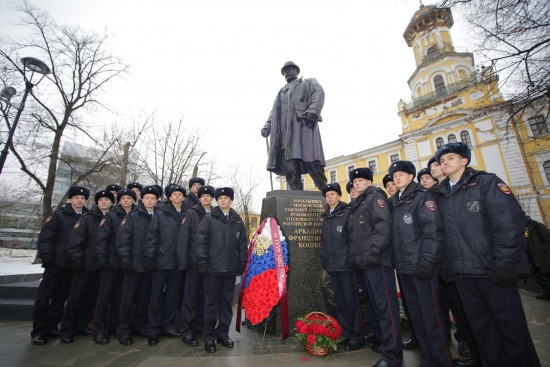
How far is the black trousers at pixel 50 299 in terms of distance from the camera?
3881 millimetres

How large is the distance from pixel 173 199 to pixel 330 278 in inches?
122

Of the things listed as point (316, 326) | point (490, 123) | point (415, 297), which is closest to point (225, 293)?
point (316, 326)

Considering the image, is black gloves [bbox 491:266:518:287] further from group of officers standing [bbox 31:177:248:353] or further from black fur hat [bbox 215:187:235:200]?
black fur hat [bbox 215:187:235:200]

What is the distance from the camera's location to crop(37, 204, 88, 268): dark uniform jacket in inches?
155

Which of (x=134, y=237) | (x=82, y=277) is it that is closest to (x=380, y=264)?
(x=134, y=237)

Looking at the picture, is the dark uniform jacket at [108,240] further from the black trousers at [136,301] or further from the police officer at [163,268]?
the police officer at [163,268]

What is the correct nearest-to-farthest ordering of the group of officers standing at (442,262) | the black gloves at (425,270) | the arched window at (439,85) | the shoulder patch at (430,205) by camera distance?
the group of officers standing at (442,262) → the black gloves at (425,270) → the shoulder patch at (430,205) → the arched window at (439,85)

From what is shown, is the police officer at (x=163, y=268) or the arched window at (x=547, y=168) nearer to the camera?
the police officer at (x=163, y=268)

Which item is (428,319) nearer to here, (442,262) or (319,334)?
(442,262)

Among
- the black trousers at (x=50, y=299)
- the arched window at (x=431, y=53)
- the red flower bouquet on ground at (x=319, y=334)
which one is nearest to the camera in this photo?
the red flower bouquet on ground at (x=319, y=334)

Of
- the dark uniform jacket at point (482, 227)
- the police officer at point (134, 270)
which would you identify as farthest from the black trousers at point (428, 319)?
the police officer at point (134, 270)

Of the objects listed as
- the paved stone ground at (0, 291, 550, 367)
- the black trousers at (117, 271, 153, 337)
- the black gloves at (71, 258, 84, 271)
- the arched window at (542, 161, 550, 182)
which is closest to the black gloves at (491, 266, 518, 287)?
the paved stone ground at (0, 291, 550, 367)

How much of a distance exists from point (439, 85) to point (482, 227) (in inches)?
1421

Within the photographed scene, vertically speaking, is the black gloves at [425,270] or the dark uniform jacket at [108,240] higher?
the dark uniform jacket at [108,240]
